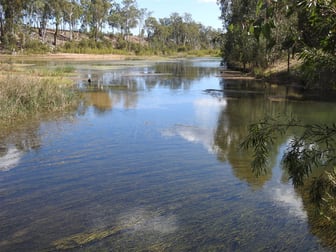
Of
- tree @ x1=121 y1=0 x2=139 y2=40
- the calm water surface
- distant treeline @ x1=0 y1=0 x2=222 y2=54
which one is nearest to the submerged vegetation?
the calm water surface

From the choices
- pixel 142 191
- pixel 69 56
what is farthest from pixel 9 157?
pixel 69 56

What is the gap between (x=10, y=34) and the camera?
7081 cm

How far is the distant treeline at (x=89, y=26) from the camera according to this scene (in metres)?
73.6

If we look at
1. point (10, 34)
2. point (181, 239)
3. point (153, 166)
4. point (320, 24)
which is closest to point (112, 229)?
point (181, 239)

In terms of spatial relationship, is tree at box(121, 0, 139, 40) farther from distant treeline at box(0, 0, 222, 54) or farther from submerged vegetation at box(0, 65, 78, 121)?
submerged vegetation at box(0, 65, 78, 121)

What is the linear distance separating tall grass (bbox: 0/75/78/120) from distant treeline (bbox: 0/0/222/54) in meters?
43.7

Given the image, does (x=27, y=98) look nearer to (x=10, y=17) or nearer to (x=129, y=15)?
(x=10, y=17)

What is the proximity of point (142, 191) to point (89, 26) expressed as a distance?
103m

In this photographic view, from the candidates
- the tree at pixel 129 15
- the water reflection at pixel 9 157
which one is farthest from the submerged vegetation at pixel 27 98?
the tree at pixel 129 15

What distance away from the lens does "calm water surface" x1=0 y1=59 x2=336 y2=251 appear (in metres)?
6.24

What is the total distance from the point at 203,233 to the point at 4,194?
13.8 ft

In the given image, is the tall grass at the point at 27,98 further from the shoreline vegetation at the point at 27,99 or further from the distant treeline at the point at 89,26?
the distant treeline at the point at 89,26

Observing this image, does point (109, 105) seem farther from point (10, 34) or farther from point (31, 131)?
point (10, 34)

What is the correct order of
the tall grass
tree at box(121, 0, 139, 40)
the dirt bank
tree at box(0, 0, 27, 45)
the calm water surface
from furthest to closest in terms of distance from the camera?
1. tree at box(121, 0, 139, 40)
2. tree at box(0, 0, 27, 45)
3. the dirt bank
4. the tall grass
5. the calm water surface
